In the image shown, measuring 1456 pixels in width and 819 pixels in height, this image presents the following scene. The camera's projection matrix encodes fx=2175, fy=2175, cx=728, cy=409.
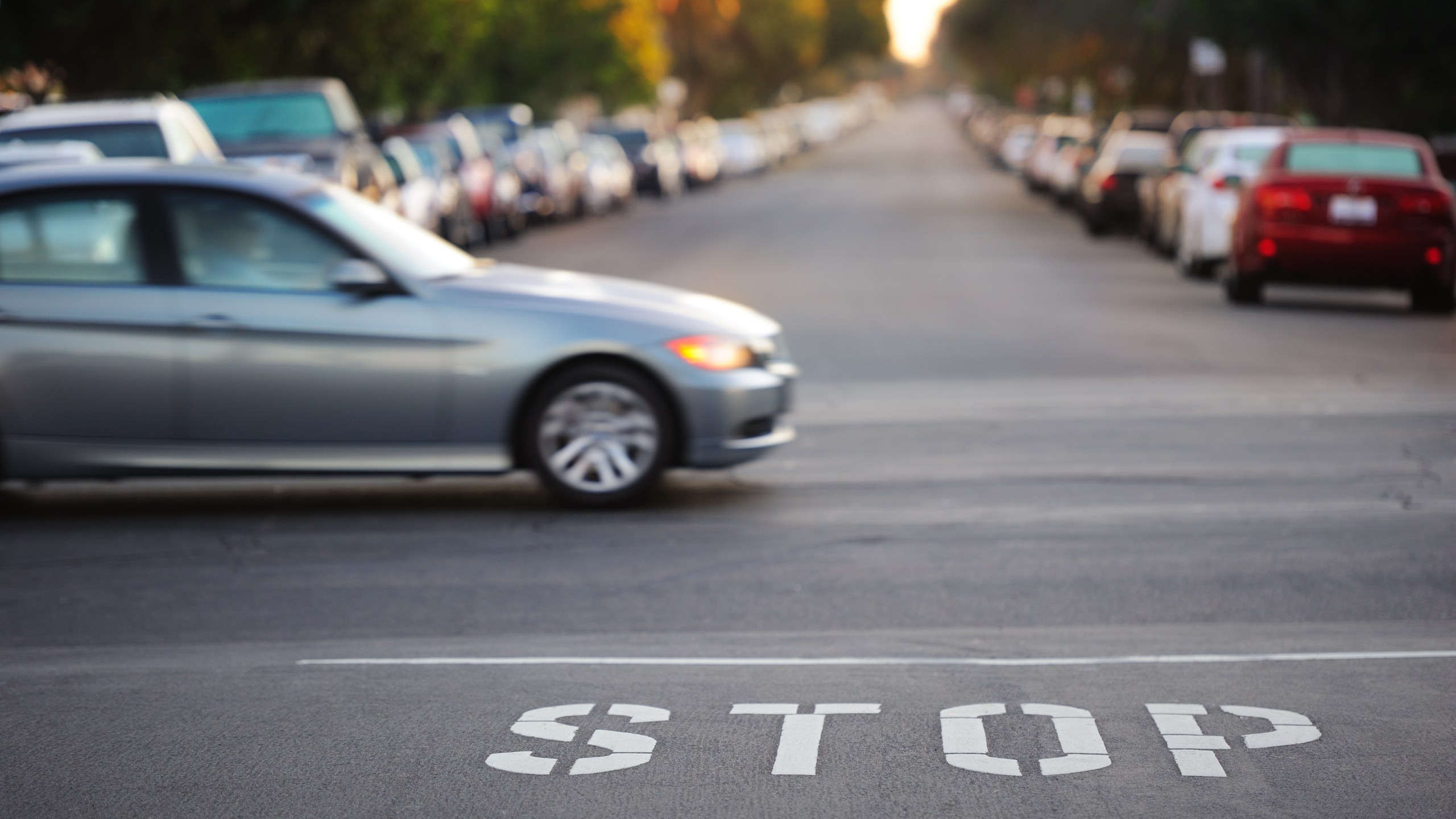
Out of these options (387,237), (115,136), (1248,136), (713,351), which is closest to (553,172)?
(1248,136)

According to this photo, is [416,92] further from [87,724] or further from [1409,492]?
[87,724]

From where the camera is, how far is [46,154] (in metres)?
13.9

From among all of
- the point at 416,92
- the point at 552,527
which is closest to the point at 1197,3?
the point at 416,92

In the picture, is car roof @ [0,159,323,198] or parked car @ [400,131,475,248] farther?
parked car @ [400,131,475,248]

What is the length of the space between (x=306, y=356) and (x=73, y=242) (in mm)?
1212

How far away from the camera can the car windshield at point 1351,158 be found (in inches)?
792

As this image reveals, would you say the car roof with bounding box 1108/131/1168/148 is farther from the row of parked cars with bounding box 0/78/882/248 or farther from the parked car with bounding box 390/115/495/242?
the parked car with bounding box 390/115/495/242

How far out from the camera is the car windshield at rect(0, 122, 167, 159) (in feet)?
54.2

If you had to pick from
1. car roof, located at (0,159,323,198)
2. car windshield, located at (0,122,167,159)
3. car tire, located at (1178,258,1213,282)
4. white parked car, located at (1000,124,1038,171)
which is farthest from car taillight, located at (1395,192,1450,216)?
white parked car, located at (1000,124,1038,171)

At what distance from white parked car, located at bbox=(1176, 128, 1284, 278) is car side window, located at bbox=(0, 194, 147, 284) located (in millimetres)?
14035

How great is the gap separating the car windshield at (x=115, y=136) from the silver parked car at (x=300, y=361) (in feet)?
23.1

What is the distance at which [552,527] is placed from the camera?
923 centimetres

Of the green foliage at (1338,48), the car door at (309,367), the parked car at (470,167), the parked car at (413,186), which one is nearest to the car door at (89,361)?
the car door at (309,367)

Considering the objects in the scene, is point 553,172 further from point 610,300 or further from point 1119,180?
point 610,300
